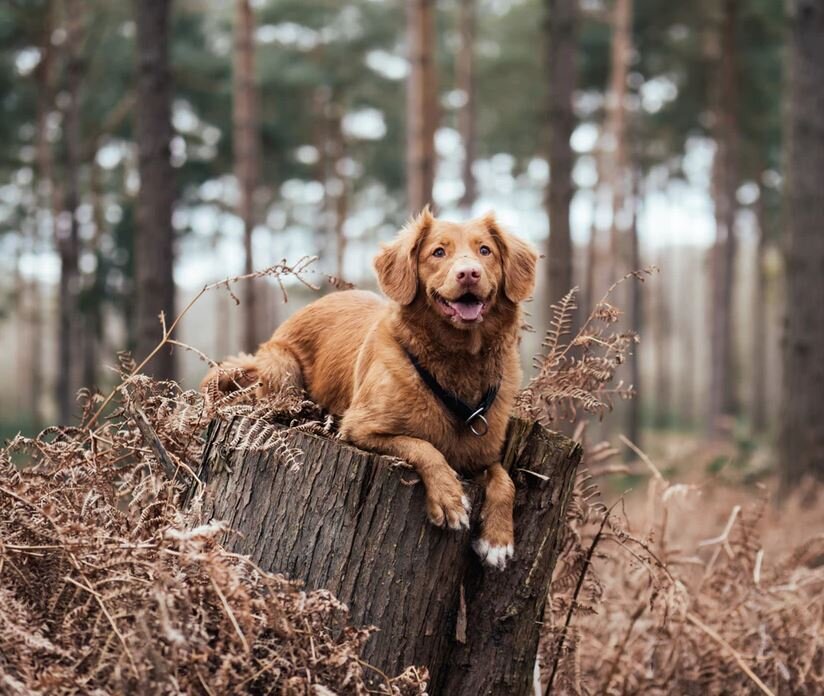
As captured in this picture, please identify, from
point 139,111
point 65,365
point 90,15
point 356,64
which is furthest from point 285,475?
point 356,64

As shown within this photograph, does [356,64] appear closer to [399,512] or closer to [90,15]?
[90,15]

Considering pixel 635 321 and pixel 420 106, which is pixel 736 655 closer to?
pixel 420 106

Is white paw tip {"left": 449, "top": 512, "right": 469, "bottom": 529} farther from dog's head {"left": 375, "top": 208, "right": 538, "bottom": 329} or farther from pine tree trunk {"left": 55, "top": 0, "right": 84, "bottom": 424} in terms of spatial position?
pine tree trunk {"left": 55, "top": 0, "right": 84, "bottom": 424}

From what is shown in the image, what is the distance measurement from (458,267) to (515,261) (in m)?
0.45

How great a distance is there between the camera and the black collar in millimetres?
3797

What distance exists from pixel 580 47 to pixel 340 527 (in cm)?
2526

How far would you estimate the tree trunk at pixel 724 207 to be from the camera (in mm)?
21984

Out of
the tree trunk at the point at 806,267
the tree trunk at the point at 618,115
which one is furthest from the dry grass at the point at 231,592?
the tree trunk at the point at 618,115

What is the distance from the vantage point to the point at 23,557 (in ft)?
11.1

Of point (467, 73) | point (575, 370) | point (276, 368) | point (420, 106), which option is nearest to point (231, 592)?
point (276, 368)

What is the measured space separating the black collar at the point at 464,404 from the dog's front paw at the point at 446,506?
394mm

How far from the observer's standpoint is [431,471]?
353 cm

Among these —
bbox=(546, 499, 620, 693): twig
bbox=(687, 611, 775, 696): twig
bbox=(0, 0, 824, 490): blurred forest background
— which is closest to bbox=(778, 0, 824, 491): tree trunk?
bbox=(0, 0, 824, 490): blurred forest background

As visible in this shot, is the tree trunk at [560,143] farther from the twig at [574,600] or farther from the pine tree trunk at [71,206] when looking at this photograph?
the pine tree trunk at [71,206]
